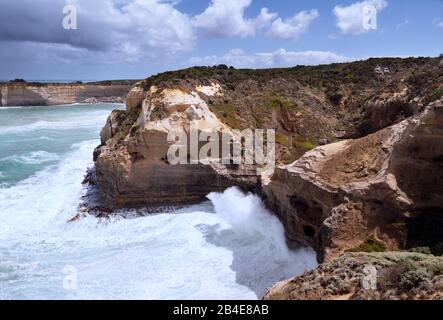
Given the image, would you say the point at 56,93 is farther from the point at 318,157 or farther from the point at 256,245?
the point at 318,157

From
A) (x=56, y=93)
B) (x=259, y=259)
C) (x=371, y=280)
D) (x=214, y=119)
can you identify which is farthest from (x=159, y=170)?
(x=56, y=93)

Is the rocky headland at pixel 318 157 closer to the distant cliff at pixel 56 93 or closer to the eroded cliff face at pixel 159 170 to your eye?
the eroded cliff face at pixel 159 170

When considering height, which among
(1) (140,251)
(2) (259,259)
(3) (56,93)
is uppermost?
(3) (56,93)

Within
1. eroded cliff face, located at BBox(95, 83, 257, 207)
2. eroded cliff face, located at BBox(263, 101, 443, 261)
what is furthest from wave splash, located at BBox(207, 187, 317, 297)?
eroded cliff face, located at BBox(95, 83, 257, 207)

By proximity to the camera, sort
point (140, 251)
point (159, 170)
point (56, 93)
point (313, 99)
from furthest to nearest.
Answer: point (56, 93)
point (313, 99)
point (159, 170)
point (140, 251)

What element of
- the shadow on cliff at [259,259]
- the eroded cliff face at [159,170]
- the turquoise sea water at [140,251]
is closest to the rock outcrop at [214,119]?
the eroded cliff face at [159,170]
